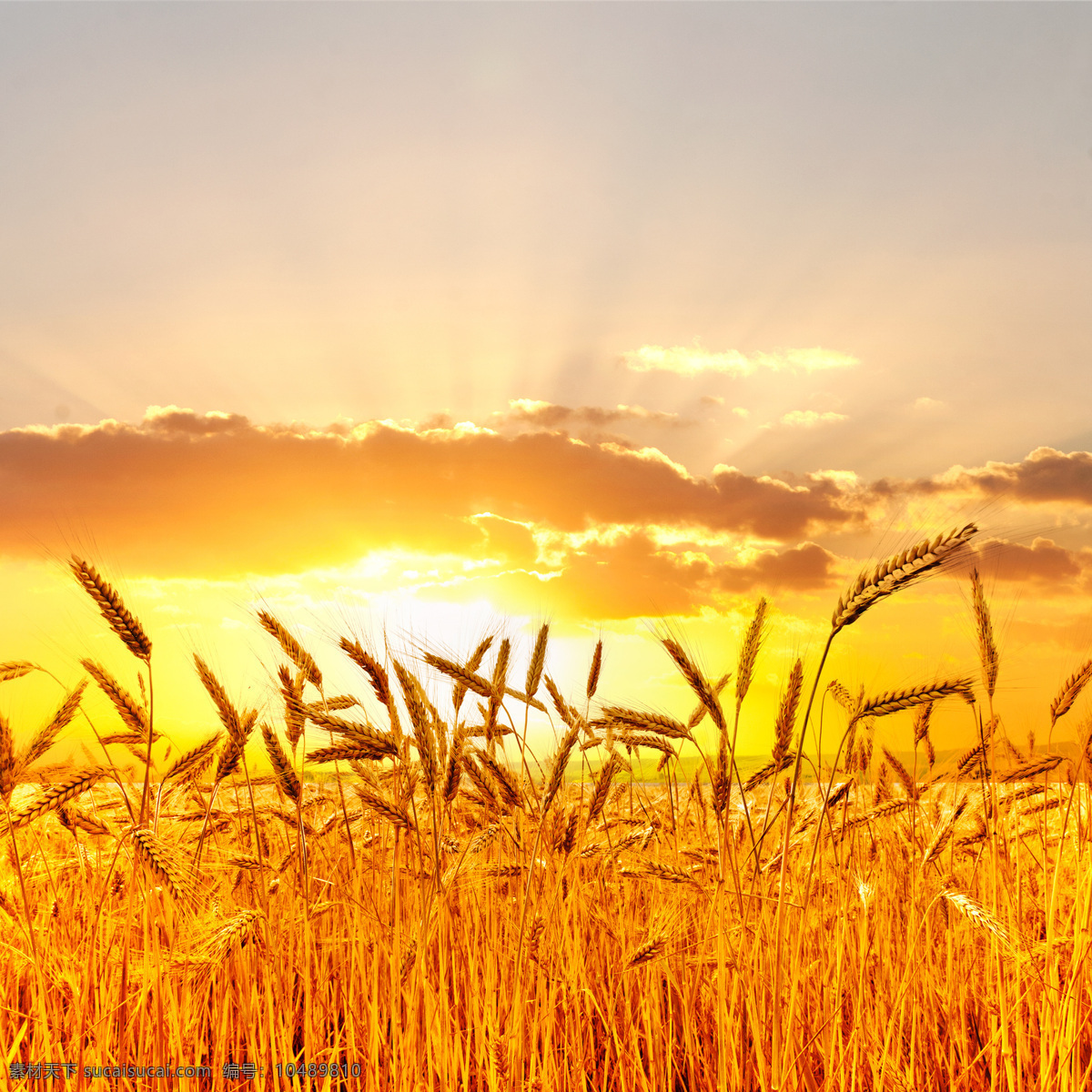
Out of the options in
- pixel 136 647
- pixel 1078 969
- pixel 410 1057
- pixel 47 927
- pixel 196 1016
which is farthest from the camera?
pixel 47 927

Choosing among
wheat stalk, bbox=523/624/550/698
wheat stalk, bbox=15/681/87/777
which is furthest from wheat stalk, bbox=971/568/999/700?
wheat stalk, bbox=15/681/87/777

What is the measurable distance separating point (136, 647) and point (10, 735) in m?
0.92

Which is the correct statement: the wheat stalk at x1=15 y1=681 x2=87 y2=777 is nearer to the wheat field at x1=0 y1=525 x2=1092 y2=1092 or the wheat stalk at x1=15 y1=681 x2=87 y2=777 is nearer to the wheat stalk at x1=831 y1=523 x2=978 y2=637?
the wheat field at x1=0 y1=525 x2=1092 y2=1092

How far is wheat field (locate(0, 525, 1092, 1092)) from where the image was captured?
2957 millimetres

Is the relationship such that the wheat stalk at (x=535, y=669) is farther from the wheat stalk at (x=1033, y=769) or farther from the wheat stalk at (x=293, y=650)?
the wheat stalk at (x=1033, y=769)

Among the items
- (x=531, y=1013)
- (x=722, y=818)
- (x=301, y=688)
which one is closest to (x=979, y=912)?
(x=722, y=818)

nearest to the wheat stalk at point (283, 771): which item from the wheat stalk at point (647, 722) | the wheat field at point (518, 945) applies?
the wheat field at point (518, 945)

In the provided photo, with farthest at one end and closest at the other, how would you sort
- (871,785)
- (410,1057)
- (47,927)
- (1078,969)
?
(871,785) → (47,927) → (1078,969) → (410,1057)

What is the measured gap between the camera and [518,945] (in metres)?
3.32

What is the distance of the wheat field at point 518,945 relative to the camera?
2957 millimetres

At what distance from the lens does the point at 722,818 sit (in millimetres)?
3391

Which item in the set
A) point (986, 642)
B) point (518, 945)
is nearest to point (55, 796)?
point (518, 945)

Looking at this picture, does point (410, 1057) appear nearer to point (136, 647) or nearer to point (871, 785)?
point (136, 647)

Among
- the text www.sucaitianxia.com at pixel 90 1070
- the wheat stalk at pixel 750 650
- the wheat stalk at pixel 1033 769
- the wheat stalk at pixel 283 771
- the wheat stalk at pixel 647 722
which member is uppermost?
the wheat stalk at pixel 750 650
